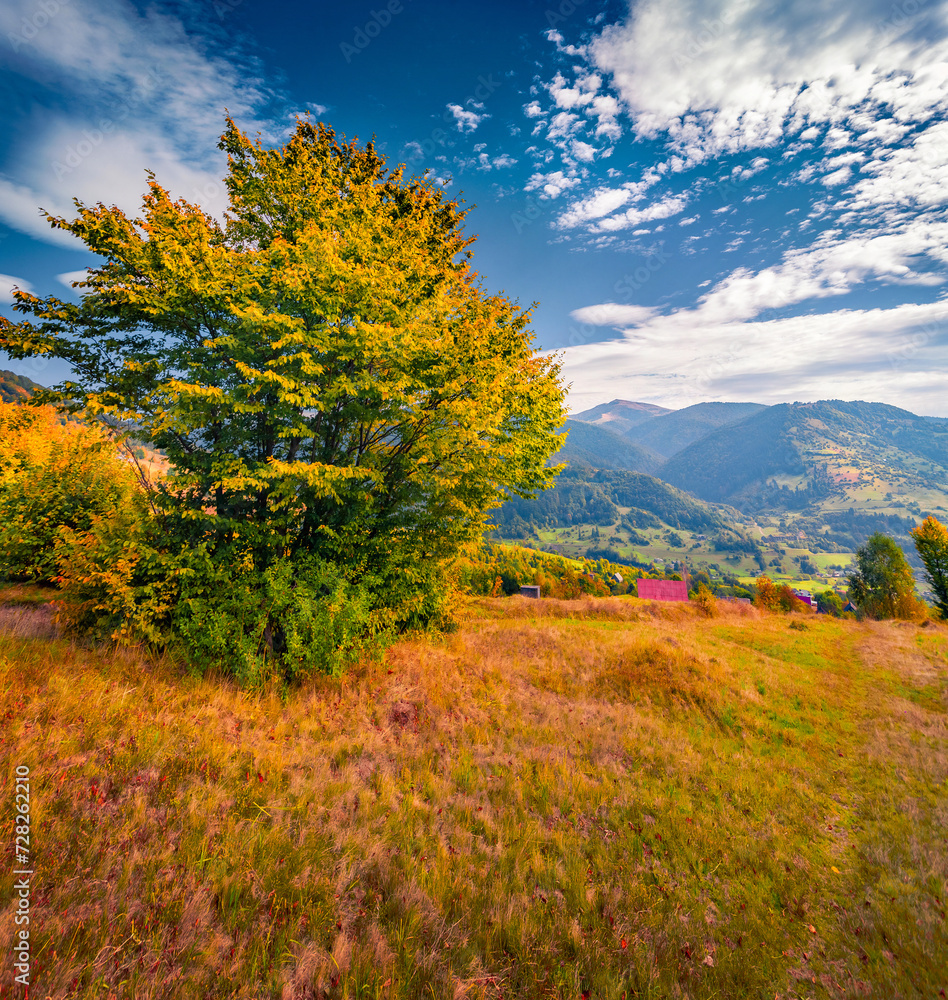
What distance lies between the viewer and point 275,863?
4.93m

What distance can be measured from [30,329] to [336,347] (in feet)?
28.0

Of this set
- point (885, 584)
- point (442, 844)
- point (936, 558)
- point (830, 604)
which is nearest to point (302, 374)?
point (442, 844)

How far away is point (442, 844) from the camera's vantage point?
5.98 m

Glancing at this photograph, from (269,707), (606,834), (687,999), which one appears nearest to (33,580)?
(269,707)

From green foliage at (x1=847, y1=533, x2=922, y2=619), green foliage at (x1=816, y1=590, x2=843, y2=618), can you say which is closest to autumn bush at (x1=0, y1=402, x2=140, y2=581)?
green foliage at (x1=847, y1=533, x2=922, y2=619)

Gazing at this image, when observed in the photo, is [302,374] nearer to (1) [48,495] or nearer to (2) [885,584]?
(1) [48,495]

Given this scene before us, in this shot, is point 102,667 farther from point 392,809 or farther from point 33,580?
point 33,580

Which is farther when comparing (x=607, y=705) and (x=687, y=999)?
(x=607, y=705)

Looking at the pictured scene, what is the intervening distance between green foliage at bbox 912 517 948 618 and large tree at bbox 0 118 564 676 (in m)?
68.0

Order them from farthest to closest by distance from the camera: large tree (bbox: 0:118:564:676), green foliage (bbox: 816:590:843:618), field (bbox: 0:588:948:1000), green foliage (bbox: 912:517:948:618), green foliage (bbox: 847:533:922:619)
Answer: green foliage (bbox: 816:590:843:618) < green foliage (bbox: 847:533:922:619) < green foliage (bbox: 912:517:948:618) < large tree (bbox: 0:118:564:676) < field (bbox: 0:588:948:1000)

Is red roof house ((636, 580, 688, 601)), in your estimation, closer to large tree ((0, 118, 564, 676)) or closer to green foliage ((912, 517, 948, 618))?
green foliage ((912, 517, 948, 618))

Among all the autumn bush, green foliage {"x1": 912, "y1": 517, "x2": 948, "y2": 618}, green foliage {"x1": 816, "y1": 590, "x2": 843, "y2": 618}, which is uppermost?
the autumn bush

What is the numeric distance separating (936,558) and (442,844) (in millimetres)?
74800

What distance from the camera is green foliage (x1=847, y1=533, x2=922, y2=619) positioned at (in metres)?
57.0
